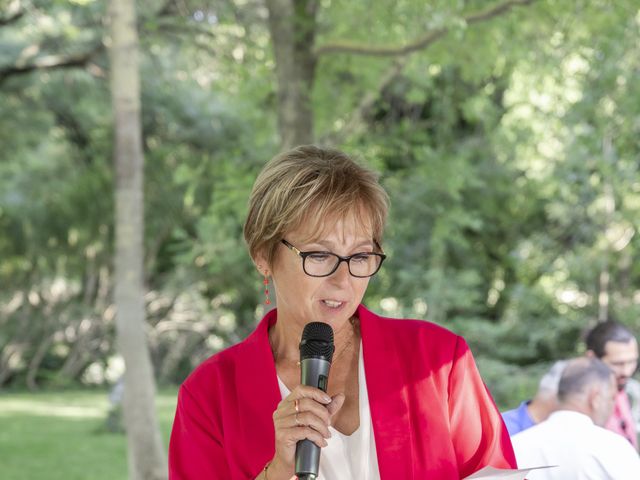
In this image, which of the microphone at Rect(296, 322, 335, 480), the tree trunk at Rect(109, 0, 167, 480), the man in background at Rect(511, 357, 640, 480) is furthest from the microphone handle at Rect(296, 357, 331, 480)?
the tree trunk at Rect(109, 0, 167, 480)

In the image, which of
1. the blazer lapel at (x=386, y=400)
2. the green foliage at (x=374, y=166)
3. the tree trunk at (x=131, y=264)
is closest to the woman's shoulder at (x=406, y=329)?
the blazer lapel at (x=386, y=400)

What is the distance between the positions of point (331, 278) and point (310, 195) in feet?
0.66

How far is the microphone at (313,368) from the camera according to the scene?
1.82m

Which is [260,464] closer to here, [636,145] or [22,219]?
[636,145]

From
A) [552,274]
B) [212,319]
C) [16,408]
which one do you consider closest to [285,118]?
[552,274]

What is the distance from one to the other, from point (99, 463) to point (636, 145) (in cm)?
840

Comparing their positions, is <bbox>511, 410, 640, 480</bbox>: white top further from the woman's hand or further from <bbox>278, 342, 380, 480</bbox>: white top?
the woman's hand

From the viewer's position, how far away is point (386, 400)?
2.28 meters

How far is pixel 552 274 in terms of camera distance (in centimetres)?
1488

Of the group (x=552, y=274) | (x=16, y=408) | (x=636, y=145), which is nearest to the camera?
(x=636, y=145)

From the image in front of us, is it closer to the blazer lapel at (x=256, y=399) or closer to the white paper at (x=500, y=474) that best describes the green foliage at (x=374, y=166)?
the blazer lapel at (x=256, y=399)

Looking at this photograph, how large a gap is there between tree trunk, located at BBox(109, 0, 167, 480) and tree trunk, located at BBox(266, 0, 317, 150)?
3.47ft

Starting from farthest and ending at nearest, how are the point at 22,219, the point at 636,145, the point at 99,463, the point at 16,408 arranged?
1. the point at 22,219
2. the point at 16,408
3. the point at 99,463
4. the point at 636,145

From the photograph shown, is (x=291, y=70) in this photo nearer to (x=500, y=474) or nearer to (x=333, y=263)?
(x=333, y=263)
